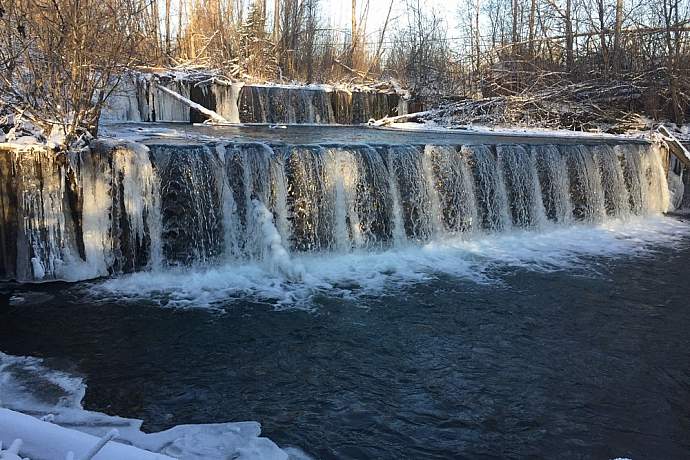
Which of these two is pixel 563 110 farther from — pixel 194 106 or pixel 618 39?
pixel 194 106

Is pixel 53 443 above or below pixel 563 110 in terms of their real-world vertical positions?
below

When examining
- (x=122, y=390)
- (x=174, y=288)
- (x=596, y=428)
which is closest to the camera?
(x=596, y=428)

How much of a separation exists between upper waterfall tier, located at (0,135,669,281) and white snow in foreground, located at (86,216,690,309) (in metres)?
0.18

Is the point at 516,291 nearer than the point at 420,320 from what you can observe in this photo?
No

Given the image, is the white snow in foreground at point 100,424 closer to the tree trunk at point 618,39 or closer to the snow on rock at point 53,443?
the snow on rock at point 53,443

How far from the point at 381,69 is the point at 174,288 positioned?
1951 centimetres

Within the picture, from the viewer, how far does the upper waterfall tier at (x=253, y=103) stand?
1283 centimetres

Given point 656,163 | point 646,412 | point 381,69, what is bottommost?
point 646,412

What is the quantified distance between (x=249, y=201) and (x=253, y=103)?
806 centimetres

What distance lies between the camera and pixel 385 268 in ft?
22.8

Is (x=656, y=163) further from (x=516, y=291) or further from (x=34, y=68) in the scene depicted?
(x=34, y=68)

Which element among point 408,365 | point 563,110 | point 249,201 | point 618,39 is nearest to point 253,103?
point 563,110

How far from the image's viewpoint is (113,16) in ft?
21.9

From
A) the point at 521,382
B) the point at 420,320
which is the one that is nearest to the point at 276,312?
the point at 420,320
